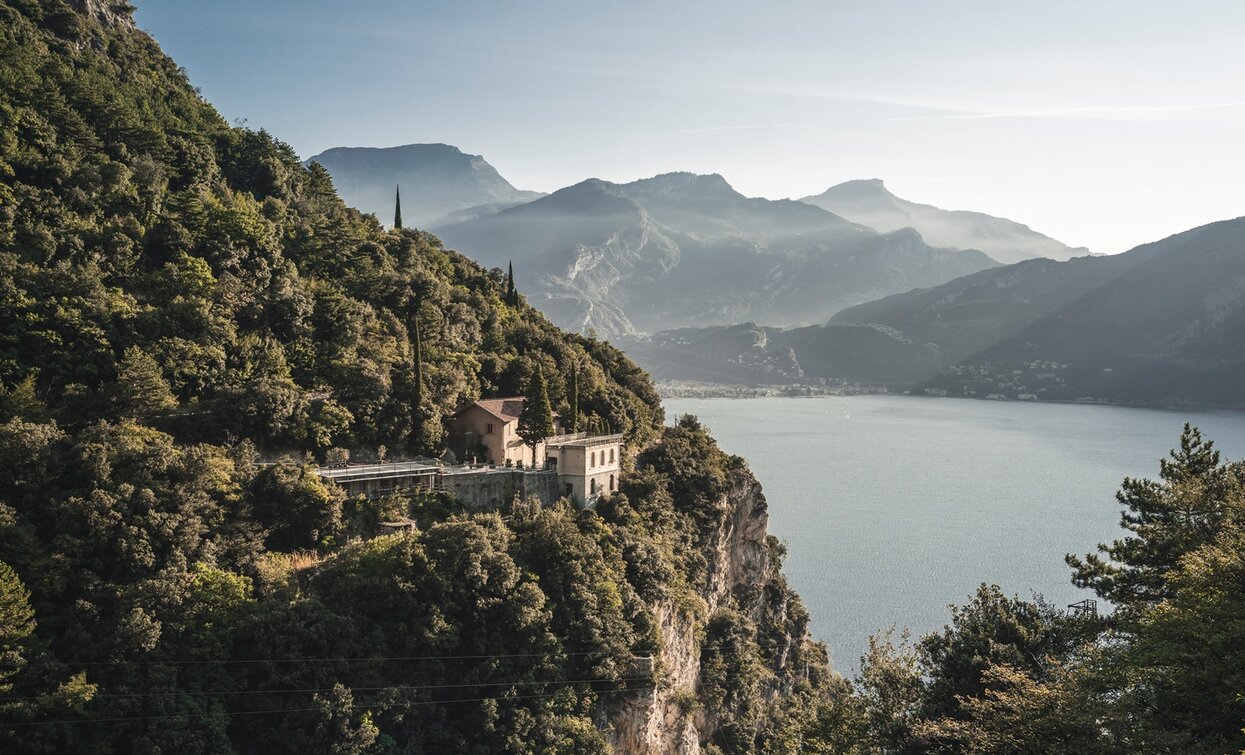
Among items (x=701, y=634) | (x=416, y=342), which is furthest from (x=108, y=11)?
(x=701, y=634)

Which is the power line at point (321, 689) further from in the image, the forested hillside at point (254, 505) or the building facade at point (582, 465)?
the building facade at point (582, 465)

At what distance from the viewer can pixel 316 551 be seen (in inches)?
1073

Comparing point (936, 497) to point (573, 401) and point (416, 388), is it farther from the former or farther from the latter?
point (416, 388)

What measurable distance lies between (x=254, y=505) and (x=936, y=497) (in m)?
83.5

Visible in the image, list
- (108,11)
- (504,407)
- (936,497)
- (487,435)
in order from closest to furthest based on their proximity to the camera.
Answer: (487,435) < (504,407) < (108,11) < (936,497)

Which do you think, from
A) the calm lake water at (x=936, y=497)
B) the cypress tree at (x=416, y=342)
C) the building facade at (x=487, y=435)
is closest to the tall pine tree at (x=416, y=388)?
the cypress tree at (x=416, y=342)

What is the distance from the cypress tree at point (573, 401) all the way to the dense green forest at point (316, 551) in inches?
118

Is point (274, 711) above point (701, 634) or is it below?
above

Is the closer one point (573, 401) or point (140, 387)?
point (140, 387)

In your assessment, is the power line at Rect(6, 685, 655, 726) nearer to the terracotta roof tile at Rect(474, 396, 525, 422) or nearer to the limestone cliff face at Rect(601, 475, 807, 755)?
the limestone cliff face at Rect(601, 475, 807, 755)

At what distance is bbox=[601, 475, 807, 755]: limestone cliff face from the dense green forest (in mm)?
664

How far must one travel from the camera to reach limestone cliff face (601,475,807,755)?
2866cm

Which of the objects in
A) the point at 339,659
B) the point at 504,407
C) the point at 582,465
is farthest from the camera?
the point at 504,407

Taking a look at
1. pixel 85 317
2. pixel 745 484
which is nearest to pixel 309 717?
pixel 85 317
